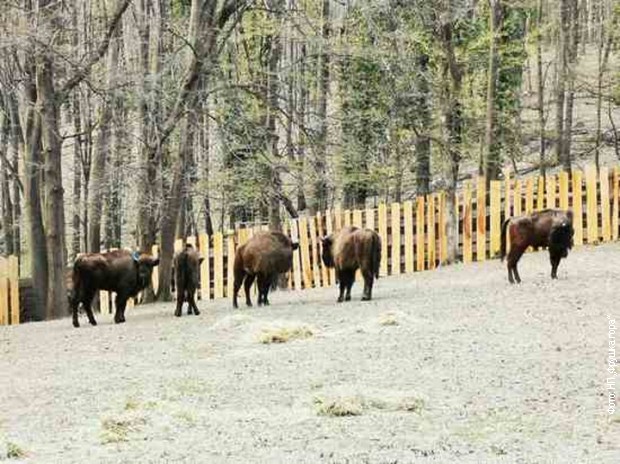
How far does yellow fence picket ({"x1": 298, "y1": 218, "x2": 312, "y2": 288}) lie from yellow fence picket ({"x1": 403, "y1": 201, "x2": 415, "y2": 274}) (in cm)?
263

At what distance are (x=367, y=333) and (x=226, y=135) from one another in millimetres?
9317

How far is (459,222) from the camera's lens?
27.1 m

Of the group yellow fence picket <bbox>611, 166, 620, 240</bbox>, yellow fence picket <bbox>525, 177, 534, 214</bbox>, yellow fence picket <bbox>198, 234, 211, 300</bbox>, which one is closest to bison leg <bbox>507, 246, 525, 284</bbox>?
yellow fence picket <bbox>525, 177, 534, 214</bbox>

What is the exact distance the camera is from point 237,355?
42.2 ft

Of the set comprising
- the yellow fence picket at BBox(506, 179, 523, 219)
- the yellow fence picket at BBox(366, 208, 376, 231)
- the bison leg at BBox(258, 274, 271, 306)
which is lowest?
the bison leg at BBox(258, 274, 271, 306)

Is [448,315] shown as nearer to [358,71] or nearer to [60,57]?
[60,57]

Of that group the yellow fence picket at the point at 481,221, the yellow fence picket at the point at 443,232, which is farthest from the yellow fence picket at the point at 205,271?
the yellow fence picket at the point at 481,221

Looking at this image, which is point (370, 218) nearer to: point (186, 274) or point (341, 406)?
point (186, 274)

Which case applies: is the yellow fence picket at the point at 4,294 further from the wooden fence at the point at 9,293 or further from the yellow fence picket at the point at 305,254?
the yellow fence picket at the point at 305,254

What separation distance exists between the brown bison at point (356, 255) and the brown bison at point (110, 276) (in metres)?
3.52

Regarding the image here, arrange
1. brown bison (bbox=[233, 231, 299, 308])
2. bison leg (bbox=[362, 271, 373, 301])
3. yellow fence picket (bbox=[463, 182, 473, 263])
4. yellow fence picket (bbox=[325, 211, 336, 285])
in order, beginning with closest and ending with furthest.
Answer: bison leg (bbox=[362, 271, 373, 301])
brown bison (bbox=[233, 231, 299, 308])
yellow fence picket (bbox=[463, 182, 473, 263])
yellow fence picket (bbox=[325, 211, 336, 285])

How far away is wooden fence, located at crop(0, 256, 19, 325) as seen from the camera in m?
26.5

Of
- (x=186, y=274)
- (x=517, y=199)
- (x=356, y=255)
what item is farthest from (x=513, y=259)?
(x=517, y=199)

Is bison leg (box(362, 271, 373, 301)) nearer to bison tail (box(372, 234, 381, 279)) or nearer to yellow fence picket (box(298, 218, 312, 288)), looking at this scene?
bison tail (box(372, 234, 381, 279))
